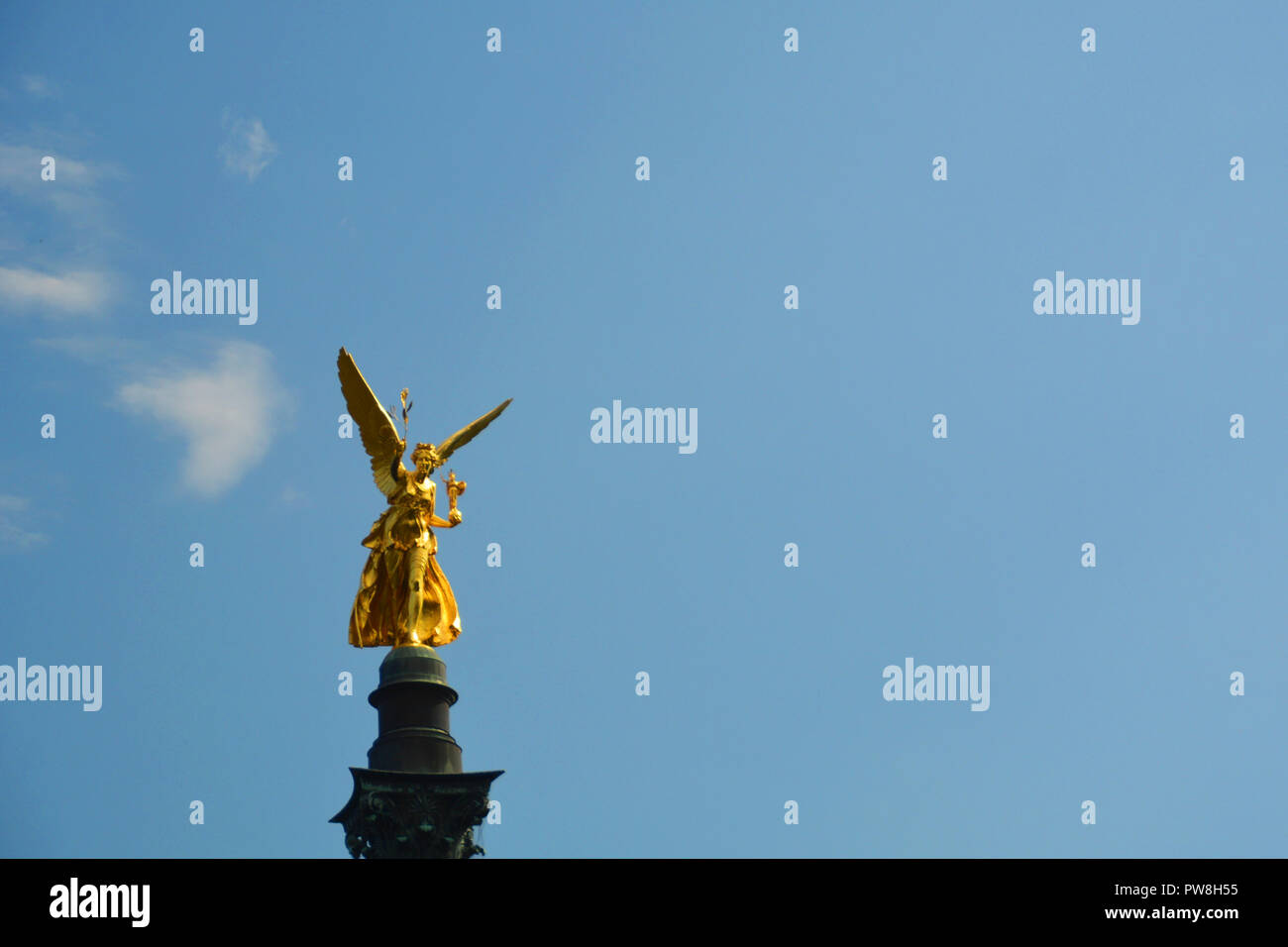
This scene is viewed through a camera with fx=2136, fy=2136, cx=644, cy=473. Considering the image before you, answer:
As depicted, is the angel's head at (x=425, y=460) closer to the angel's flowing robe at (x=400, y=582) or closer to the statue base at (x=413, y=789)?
the angel's flowing robe at (x=400, y=582)

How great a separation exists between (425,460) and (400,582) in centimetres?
244

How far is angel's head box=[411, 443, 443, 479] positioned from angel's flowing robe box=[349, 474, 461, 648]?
0.64ft

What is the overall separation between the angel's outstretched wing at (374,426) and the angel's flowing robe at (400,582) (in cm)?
51

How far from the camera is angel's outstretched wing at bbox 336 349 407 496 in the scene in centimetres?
4125

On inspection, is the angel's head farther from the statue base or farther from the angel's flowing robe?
the statue base

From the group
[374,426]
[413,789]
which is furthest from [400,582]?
[413,789]

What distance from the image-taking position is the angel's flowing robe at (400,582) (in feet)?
132

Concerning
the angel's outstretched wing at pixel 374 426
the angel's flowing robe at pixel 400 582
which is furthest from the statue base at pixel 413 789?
the angel's outstretched wing at pixel 374 426
